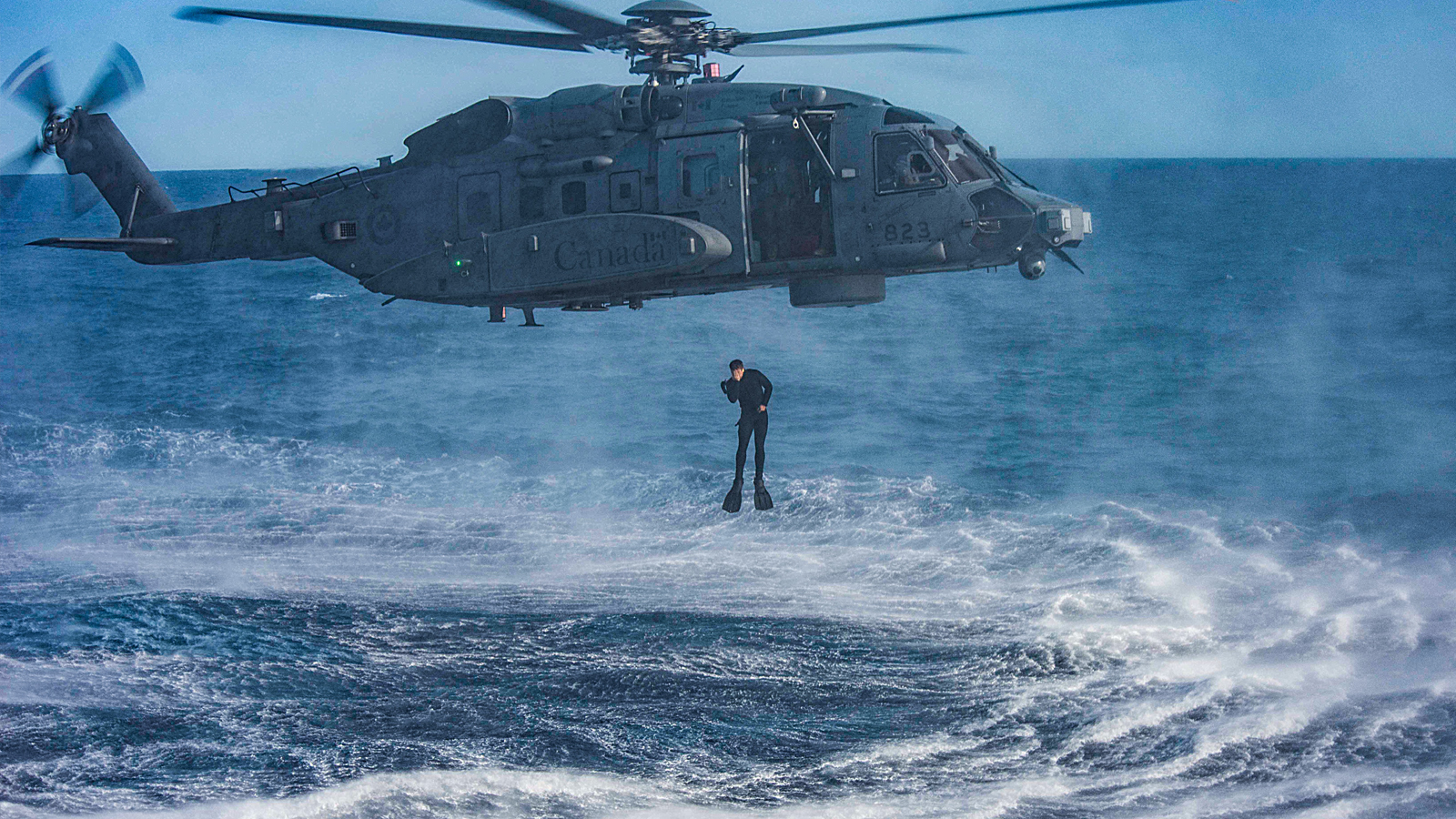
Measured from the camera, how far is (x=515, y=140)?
491 inches

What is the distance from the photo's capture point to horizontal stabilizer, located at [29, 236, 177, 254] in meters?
12.8

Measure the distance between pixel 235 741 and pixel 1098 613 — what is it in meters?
11.1

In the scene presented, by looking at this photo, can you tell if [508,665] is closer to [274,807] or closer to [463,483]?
[274,807]

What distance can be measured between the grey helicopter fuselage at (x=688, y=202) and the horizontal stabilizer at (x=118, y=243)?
0.11 meters

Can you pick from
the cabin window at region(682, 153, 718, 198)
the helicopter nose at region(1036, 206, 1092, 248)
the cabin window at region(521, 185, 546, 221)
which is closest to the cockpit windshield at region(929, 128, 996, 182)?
the helicopter nose at region(1036, 206, 1092, 248)

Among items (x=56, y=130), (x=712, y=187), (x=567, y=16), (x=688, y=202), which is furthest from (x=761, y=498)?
(x=56, y=130)

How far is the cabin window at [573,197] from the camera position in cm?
1224

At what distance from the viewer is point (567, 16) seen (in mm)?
11047

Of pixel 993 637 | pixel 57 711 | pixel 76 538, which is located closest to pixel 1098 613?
pixel 993 637

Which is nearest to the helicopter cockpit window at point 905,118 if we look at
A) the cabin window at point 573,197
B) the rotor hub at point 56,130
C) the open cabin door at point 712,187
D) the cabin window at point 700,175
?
the open cabin door at point 712,187

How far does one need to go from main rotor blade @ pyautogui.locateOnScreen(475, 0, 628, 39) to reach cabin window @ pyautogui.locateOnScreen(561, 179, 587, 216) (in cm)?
149

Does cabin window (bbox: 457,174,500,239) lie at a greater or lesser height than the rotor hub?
lesser

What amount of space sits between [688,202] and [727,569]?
8675mm

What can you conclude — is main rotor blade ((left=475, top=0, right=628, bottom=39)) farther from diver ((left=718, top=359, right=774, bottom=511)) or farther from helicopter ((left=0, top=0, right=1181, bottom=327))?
diver ((left=718, top=359, right=774, bottom=511))
